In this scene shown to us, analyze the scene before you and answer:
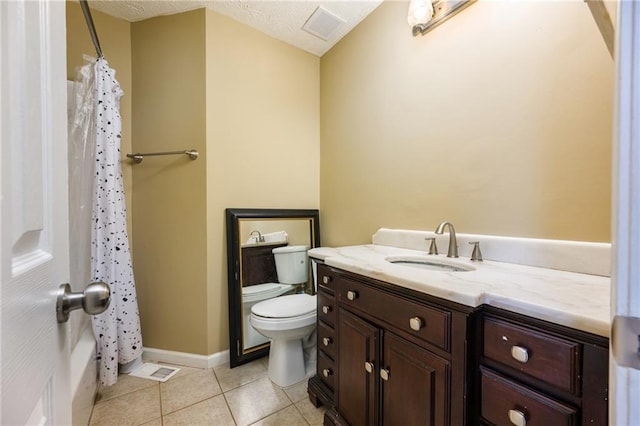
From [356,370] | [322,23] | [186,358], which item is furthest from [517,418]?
[322,23]

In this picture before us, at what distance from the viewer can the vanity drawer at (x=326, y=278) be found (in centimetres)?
135

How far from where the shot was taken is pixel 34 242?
39 cm

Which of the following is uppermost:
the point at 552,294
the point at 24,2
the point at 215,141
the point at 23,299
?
the point at 215,141

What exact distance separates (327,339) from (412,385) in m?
0.61

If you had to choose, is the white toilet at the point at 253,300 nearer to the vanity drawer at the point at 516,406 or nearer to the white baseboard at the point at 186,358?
the white baseboard at the point at 186,358

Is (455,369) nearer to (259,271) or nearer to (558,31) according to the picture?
(558,31)

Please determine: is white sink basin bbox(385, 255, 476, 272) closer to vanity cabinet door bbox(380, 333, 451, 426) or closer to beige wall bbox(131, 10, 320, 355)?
vanity cabinet door bbox(380, 333, 451, 426)

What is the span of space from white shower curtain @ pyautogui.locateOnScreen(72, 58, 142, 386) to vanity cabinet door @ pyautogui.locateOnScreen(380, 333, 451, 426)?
170 cm

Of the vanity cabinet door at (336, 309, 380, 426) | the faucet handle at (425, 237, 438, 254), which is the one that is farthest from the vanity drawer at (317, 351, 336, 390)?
the faucet handle at (425, 237, 438, 254)

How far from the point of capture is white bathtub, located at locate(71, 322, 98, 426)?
1.20 metres

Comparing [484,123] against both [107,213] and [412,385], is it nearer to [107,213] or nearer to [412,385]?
[412,385]

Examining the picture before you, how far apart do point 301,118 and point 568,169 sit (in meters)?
1.83

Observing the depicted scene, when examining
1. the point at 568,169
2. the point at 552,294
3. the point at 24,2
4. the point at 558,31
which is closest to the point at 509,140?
the point at 568,169

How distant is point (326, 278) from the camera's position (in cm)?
142
